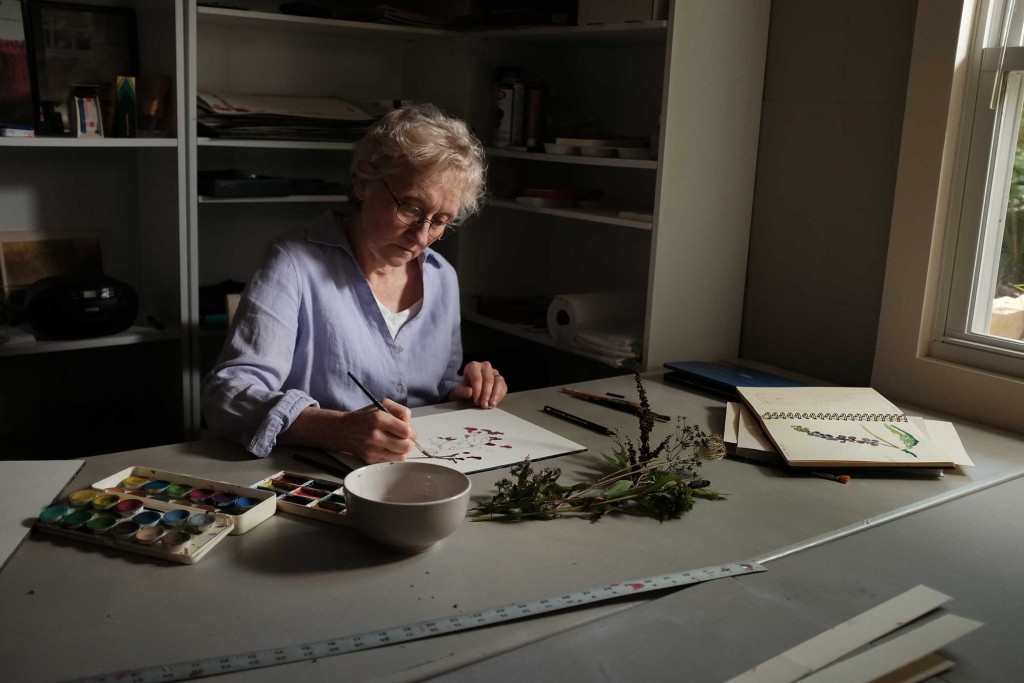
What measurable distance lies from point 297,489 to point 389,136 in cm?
77

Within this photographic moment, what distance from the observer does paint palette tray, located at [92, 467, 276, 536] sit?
4.08 ft

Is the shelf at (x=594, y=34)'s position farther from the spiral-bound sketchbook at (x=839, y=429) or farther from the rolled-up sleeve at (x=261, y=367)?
the rolled-up sleeve at (x=261, y=367)

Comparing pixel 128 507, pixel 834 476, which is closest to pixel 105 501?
pixel 128 507

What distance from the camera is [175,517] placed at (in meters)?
1.21

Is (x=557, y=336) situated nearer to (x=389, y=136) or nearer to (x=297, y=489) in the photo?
(x=389, y=136)

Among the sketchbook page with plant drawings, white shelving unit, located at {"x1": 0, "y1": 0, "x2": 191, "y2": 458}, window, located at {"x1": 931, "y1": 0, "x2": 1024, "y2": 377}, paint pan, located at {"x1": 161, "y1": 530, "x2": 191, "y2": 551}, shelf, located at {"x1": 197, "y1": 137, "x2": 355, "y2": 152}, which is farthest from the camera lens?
shelf, located at {"x1": 197, "y1": 137, "x2": 355, "y2": 152}

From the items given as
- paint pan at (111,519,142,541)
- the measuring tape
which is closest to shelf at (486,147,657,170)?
the measuring tape

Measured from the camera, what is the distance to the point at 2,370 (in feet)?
8.86

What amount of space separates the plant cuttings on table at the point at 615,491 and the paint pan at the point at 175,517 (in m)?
0.39

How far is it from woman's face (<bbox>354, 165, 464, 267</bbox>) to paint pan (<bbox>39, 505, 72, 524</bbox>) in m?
0.82

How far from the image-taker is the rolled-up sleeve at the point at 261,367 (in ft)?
4.98

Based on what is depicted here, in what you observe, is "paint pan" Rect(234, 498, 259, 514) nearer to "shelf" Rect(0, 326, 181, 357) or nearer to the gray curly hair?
the gray curly hair

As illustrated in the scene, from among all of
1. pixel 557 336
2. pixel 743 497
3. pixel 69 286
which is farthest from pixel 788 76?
pixel 69 286

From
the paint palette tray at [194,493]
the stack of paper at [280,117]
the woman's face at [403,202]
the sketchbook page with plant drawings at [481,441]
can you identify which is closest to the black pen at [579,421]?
the sketchbook page with plant drawings at [481,441]
